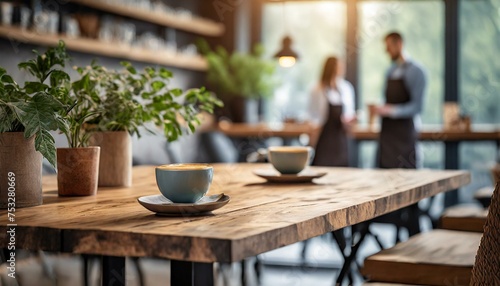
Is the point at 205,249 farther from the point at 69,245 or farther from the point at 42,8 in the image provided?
the point at 42,8

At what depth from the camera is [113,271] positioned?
5.77 ft

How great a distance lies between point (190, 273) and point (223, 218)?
0.12 metres

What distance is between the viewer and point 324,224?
5.11 feet

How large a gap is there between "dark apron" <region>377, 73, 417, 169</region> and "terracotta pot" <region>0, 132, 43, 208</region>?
4576mm

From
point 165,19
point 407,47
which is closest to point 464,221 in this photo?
point 165,19

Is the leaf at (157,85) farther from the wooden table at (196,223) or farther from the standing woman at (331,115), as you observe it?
the standing woman at (331,115)

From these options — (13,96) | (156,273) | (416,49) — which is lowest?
(156,273)

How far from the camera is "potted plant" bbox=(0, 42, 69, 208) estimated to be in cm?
157

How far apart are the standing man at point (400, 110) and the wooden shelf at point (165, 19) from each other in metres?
1.99

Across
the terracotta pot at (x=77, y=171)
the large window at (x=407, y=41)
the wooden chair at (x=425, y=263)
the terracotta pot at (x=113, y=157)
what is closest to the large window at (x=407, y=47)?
the large window at (x=407, y=41)

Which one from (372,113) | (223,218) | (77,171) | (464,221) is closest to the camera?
(223,218)

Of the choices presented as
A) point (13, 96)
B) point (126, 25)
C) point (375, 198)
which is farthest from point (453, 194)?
point (13, 96)

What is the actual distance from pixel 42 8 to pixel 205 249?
4656 millimetres

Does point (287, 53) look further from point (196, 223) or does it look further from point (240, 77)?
point (196, 223)
